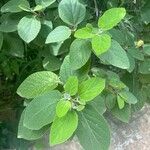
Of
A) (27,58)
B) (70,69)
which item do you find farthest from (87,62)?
(27,58)

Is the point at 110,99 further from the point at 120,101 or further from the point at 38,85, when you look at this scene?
the point at 38,85

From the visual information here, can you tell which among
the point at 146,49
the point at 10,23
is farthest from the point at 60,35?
the point at 146,49

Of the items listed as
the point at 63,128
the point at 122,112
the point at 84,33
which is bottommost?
the point at 122,112

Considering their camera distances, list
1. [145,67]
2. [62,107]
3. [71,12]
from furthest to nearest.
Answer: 1. [145,67]
2. [71,12]
3. [62,107]

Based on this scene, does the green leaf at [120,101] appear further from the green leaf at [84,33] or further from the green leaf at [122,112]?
the green leaf at [84,33]

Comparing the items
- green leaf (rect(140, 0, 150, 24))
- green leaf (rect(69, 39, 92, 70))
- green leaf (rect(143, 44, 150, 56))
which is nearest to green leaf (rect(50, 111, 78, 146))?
green leaf (rect(69, 39, 92, 70))

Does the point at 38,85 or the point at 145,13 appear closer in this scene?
the point at 38,85

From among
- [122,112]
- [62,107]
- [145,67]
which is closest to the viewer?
[62,107]
